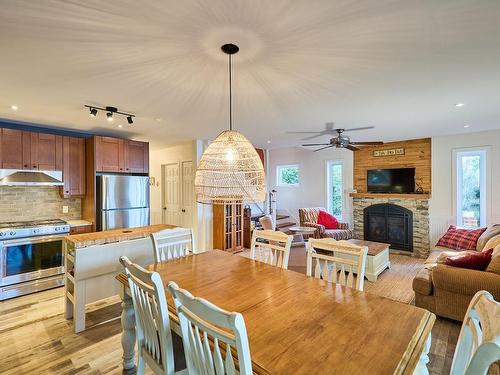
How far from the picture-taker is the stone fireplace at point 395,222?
5363 millimetres

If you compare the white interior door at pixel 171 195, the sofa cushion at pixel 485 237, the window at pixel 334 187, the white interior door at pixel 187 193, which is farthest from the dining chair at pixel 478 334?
the window at pixel 334 187

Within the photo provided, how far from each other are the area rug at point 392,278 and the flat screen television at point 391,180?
63.6 inches

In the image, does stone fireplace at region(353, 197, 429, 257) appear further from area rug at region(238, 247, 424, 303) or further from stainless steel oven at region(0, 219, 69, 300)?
stainless steel oven at region(0, 219, 69, 300)

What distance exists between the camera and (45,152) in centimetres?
386

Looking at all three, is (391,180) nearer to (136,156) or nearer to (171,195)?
(171,195)

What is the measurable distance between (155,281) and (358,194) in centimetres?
576

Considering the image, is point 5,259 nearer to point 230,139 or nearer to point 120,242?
point 120,242

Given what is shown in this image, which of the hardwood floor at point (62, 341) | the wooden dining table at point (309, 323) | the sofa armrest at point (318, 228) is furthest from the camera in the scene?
the sofa armrest at point (318, 228)

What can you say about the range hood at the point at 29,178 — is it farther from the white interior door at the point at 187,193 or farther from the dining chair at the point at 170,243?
the dining chair at the point at 170,243

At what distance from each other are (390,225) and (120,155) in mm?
5854

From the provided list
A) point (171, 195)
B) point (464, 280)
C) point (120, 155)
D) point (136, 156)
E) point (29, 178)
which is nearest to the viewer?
point (464, 280)

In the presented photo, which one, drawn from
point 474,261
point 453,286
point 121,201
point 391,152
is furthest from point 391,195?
point 121,201

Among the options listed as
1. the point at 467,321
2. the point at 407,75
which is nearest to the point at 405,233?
the point at 407,75

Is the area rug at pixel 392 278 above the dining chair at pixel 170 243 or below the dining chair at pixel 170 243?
below
